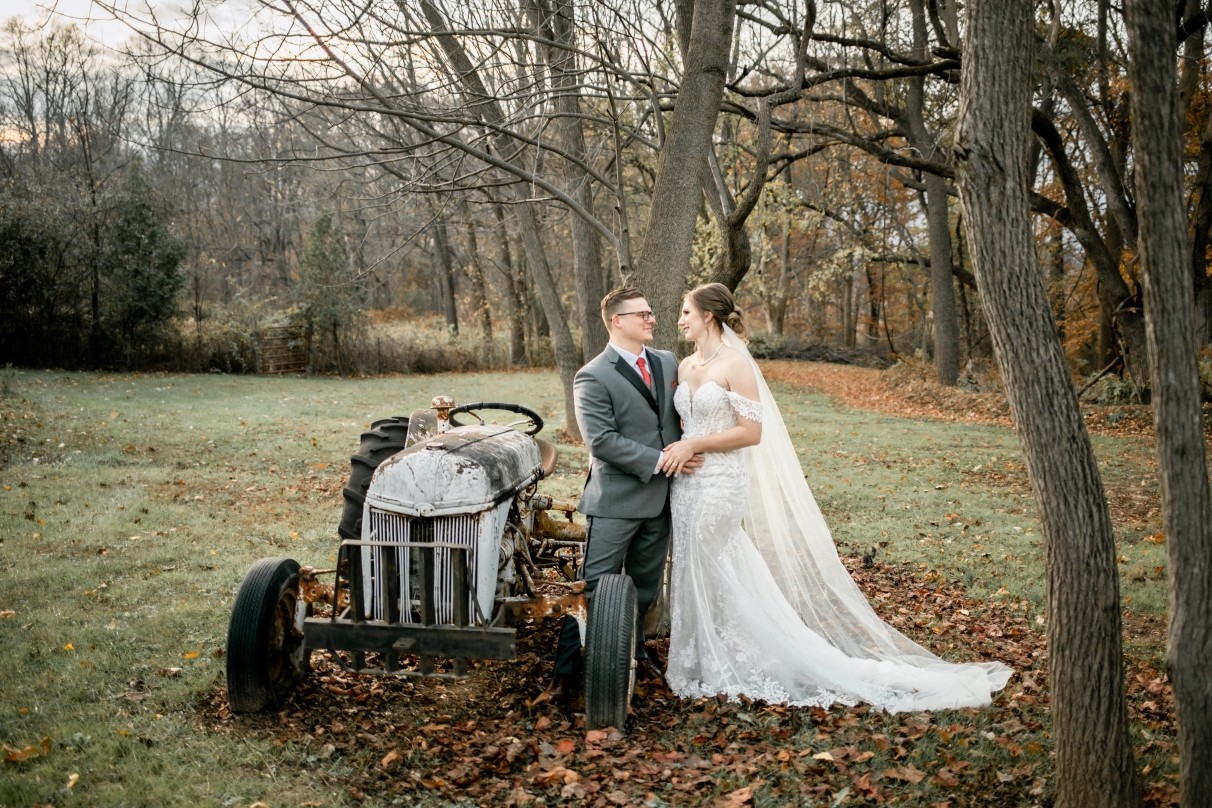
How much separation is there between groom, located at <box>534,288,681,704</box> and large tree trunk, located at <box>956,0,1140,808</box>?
1906mm

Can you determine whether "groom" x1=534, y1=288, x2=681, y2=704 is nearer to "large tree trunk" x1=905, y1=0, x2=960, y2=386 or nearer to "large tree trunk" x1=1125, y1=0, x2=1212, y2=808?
"large tree trunk" x1=1125, y1=0, x2=1212, y2=808

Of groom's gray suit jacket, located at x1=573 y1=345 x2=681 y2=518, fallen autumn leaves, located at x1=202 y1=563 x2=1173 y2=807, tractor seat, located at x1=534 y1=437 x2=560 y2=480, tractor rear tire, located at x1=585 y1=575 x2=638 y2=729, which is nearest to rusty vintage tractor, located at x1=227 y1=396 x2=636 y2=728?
tractor rear tire, located at x1=585 y1=575 x2=638 y2=729

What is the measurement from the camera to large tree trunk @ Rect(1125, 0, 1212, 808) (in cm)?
283

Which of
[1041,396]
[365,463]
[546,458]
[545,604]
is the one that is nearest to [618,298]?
[546,458]

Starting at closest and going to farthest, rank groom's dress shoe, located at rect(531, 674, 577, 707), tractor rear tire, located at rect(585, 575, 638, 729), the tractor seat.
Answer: tractor rear tire, located at rect(585, 575, 638, 729)
groom's dress shoe, located at rect(531, 674, 577, 707)
the tractor seat

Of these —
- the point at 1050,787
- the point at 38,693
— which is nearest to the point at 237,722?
the point at 38,693

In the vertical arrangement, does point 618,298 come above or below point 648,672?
above

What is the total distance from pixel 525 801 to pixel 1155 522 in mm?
7393

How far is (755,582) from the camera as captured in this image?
480 centimetres

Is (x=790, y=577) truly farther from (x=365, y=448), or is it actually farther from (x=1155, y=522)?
(x=1155, y=522)

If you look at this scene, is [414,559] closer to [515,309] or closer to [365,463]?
[365,463]

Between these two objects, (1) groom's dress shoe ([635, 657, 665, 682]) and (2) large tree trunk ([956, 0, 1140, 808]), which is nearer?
(2) large tree trunk ([956, 0, 1140, 808])

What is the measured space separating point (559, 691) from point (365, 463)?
176 cm

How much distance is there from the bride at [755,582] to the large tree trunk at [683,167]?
1111mm
